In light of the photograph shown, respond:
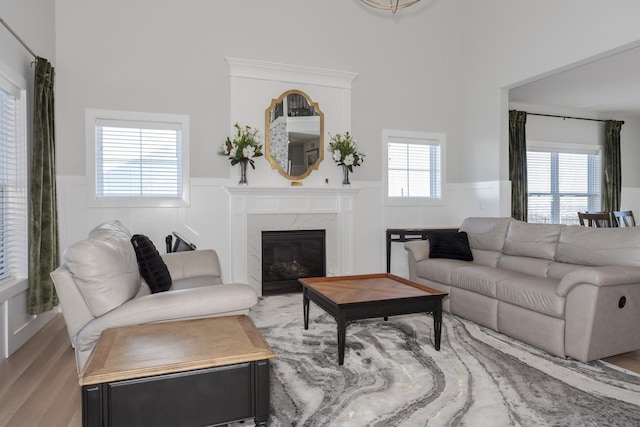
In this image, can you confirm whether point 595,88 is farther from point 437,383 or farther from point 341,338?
point 341,338

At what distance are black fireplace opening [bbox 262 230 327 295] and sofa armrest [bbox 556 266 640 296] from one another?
10.1 ft

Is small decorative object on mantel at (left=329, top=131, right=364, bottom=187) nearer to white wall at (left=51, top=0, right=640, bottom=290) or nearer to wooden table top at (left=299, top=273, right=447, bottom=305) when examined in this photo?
white wall at (left=51, top=0, right=640, bottom=290)

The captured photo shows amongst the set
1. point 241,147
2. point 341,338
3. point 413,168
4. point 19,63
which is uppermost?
point 19,63

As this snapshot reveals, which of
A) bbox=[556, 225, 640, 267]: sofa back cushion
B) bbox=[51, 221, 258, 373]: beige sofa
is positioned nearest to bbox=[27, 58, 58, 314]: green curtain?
bbox=[51, 221, 258, 373]: beige sofa

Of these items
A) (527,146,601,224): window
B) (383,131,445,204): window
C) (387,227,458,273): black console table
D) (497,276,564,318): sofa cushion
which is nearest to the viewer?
(497,276,564,318): sofa cushion

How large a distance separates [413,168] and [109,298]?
4724 mm

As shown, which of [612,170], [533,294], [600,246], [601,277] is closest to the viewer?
[601,277]

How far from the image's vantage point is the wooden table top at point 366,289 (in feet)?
9.73

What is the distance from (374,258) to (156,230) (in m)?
2.88

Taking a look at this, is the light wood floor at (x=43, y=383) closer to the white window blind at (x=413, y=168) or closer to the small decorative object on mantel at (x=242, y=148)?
the small decorative object on mantel at (x=242, y=148)

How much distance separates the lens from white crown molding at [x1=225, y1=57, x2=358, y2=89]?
4.95 meters

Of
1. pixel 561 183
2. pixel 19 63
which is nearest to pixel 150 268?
pixel 19 63

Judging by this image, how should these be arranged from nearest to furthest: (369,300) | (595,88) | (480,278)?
(369,300) < (480,278) < (595,88)

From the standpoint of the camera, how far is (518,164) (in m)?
6.70
